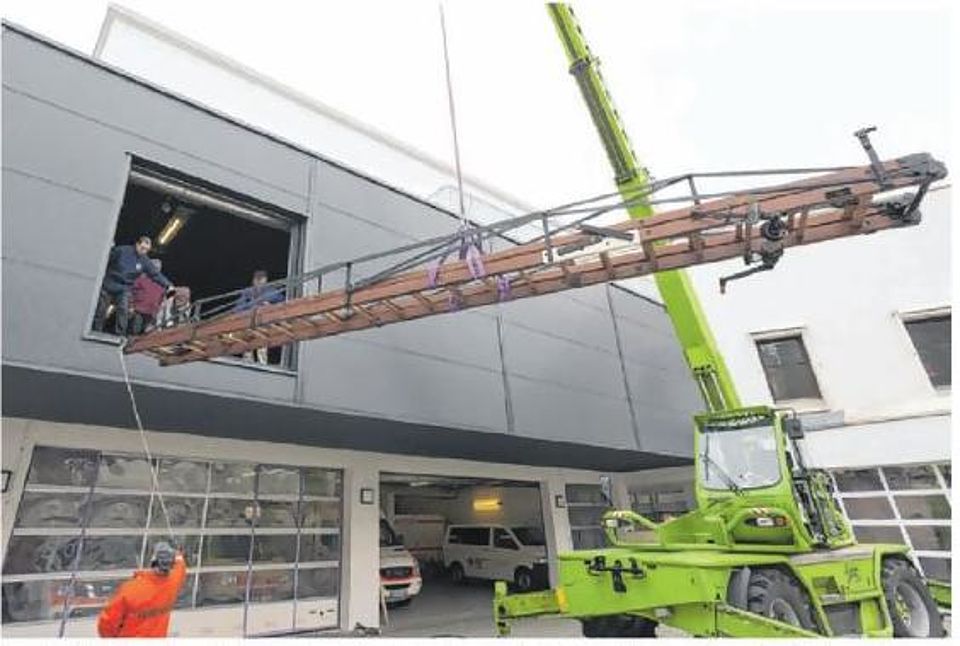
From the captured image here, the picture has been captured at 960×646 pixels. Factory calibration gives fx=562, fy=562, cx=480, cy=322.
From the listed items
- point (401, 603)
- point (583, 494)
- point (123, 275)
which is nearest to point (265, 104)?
point (123, 275)

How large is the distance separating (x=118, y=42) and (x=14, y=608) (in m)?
10.1

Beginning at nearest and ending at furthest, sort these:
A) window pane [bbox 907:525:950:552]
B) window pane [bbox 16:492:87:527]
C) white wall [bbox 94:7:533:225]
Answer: window pane [bbox 16:492:87:527], white wall [bbox 94:7:533:225], window pane [bbox 907:525:950:552]

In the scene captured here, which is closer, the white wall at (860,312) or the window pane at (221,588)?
the window pane at (221,588)

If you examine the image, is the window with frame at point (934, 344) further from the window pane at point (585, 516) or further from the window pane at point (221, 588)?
the window pane at point (221, 588)

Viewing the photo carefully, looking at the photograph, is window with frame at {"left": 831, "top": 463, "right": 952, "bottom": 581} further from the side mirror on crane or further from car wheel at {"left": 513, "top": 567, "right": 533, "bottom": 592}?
car wheel at {"left": 513, "top": 567, "right": 533, "bottom": 592}

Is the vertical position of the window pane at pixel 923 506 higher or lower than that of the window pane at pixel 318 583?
higher

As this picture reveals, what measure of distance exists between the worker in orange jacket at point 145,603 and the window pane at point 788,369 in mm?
13343

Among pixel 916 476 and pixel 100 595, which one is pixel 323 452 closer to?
pixel 100 595

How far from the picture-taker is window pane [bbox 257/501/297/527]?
29.2ft

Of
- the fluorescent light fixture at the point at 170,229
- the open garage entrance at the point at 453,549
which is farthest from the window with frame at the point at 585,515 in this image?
the fluorescent light fixture at the point at 170,229

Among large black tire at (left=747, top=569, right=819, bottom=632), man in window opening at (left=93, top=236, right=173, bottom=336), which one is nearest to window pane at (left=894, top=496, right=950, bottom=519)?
large black tire at (left=747, top=569, right=819, bottom=632)

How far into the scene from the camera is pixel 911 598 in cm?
786

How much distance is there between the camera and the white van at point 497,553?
1408 cm

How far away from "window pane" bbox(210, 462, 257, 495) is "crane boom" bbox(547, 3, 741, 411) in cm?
711
